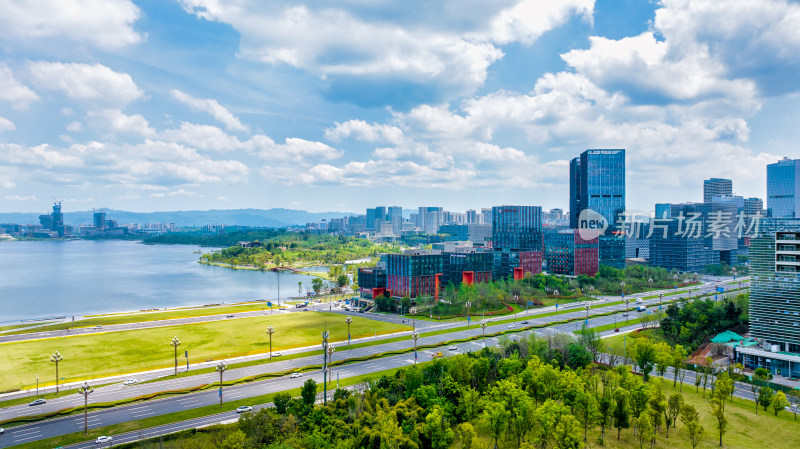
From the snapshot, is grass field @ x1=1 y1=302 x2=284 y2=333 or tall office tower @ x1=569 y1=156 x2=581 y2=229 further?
tall office tower @ x1=569 y1=156 x2=581 y2=229

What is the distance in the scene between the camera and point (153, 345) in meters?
49.7

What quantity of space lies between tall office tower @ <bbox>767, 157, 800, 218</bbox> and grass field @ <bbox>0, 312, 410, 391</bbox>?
7185 inches

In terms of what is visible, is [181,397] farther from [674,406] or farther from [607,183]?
[607,183]

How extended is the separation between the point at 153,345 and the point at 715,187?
205 meters

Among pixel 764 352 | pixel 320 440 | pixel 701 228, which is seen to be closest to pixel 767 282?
pixel 764 352

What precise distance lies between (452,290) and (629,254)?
105 m

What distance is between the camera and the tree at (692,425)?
25.0 m

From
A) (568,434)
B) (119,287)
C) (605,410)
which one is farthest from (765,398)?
(119,287)

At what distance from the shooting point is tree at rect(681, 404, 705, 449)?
25.0 meters

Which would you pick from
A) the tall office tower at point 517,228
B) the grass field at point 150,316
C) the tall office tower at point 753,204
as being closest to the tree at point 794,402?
the grass field at point 150,316

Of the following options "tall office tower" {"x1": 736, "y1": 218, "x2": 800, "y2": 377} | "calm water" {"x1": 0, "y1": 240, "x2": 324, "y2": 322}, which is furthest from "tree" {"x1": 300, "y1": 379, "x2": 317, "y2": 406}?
"calm water" {"x1": 0, "y1": 240, "x2": 324, "y2": 322}

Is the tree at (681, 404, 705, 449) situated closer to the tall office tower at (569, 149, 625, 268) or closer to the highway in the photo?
the highway

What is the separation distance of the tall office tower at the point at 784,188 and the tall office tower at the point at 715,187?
13878 millimetres

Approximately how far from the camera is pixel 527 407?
25.7 meters
